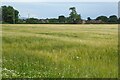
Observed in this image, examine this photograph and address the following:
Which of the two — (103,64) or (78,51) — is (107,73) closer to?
(103,64)

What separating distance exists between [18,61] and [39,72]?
3039 millimetres

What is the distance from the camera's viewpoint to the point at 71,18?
129m

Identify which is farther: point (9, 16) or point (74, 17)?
point (74, 17)

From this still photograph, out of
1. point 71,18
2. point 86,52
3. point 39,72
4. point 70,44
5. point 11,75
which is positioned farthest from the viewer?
point 71,18

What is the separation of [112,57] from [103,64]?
2.42m

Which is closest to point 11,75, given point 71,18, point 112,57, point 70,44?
point 112,57

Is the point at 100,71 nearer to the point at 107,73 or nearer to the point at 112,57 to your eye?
the point at 107,73

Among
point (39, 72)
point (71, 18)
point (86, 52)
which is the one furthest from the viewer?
point (71, 18)

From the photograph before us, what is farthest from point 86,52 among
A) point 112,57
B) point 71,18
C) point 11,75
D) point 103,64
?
point 71,18

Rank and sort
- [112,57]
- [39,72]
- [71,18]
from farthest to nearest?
[71,18] < [112,57] < [39,72]

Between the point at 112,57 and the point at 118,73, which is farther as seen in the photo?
the point at 112,57

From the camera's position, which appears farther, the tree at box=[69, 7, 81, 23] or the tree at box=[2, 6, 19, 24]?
the tree at box=[69, 7, 81, 23]

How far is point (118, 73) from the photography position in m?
12.4

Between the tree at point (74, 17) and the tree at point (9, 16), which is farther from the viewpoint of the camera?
the tree at point (74, 17)
